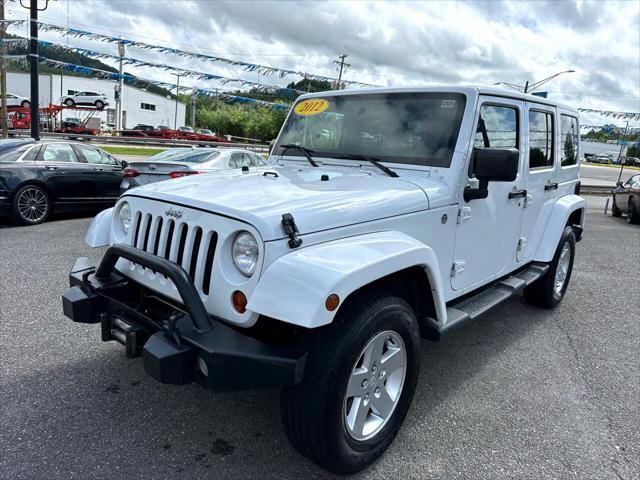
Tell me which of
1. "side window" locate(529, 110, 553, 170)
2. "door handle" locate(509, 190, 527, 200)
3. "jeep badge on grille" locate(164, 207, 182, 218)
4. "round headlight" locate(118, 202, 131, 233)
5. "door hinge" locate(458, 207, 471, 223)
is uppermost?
"side window" locate(529, 110, 553, 170)

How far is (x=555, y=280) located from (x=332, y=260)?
376 centimetres

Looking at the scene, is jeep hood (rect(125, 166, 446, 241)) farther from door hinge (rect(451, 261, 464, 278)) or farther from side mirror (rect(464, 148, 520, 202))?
door hinge (rect(451, 261, 464, 278))

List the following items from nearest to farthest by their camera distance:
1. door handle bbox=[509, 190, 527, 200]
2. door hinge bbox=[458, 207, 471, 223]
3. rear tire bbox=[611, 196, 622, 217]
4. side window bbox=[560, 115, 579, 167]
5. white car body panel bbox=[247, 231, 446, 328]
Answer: white car body panel bbox=[247, 231, 446, 328]
door hinge bbox=[458, 207, 471, 223]
door handle bbox=[509, 190, 527, 200]
side window bbox=[560, 115, 579, 167]
rear tire bbox=[611, 196, 622, 217]

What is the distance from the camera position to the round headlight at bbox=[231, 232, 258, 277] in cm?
227

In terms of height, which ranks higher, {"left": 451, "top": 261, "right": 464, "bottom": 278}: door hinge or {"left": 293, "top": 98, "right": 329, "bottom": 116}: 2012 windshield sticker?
{"left": 293, "top": 98, "right": 329, "bottom": 116}: 2012 windshield sticker

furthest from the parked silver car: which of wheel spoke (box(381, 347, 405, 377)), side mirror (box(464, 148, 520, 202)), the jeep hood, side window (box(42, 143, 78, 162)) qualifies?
wheel spoke (box(381, 347, 405, 377))

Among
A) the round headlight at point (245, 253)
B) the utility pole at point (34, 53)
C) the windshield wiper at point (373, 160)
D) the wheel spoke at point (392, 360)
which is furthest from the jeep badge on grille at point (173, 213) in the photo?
the utility pole at point (34, 53)

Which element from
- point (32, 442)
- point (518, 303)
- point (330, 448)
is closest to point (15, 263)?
point (32, 442)

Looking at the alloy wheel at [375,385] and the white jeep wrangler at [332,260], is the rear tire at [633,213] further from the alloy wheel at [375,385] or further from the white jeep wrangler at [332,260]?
the alloy wheel at [375,385]

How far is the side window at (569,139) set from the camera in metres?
4.90

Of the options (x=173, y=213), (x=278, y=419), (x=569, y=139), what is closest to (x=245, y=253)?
(x=173, y=213)

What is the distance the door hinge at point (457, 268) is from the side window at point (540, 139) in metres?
1.43

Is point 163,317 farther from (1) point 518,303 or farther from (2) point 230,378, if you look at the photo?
(1) point 518,303

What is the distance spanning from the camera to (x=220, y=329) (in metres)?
2.25
